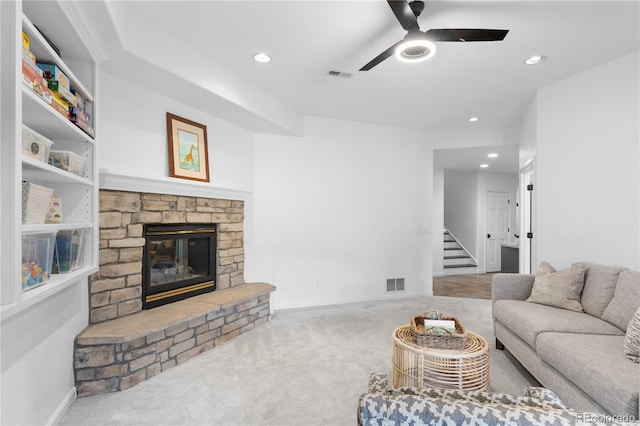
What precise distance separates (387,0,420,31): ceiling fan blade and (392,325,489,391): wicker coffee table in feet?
6.34

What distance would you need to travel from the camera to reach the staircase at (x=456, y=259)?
7770 mm

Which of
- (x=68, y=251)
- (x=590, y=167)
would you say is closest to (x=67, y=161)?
(x=68, y=251)

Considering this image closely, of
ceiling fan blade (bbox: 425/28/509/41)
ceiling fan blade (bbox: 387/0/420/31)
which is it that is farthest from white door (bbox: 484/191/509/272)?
ceiling fan blade (bbox: 387/0/420/31)

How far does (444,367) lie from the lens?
6.53 ft

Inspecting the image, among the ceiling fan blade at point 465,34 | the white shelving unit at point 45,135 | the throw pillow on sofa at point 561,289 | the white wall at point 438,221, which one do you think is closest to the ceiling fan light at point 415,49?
the ceiling fan blade at point 465,34

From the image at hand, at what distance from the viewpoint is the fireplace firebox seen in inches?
122

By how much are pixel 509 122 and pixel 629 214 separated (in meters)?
2.47

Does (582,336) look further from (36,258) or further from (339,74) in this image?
(36,258)

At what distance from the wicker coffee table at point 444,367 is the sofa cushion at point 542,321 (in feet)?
1.71

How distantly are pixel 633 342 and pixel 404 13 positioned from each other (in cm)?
215

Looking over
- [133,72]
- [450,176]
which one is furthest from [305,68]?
[450,176]

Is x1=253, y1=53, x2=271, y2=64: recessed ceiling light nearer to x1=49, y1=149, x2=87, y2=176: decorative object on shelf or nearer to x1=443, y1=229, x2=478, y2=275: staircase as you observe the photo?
x1=49, y1=149, x2=87, y2=176: decorative object on shelf

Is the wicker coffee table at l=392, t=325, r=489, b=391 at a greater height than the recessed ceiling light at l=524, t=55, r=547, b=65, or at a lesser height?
lesser

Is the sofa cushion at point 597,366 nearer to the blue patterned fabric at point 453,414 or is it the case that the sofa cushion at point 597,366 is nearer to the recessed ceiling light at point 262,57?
the blue patterned fabric at point 453,414
